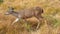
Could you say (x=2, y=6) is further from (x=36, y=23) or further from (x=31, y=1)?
(x=36, y=23)

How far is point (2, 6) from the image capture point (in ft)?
33.2

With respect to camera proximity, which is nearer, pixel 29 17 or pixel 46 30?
pixel 46 30

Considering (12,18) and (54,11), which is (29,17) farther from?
(54,11)

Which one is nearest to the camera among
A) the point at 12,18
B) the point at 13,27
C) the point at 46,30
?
the point at 46,30

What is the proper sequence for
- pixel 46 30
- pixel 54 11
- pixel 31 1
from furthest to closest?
pixel 31 1 → pixel 54 11 → pixel 46 30

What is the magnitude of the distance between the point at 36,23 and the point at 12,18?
87cm

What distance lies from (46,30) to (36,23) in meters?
1.29

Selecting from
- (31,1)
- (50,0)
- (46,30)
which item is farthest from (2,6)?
(46,30)

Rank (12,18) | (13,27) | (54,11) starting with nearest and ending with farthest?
(13,27), (12,18), (54,11)

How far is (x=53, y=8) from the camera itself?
997 centimetres

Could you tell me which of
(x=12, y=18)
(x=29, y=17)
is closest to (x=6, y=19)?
(x=12, y=18)

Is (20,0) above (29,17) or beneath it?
beneath

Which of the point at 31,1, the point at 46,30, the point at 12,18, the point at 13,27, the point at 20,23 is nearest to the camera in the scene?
the point at 46,30

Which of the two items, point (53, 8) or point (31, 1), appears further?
point (31, 1)
